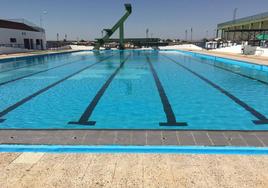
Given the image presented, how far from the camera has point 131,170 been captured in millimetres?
2459

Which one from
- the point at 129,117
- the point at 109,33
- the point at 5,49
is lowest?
the point at 129,117

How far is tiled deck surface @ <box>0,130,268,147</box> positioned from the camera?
315 cm

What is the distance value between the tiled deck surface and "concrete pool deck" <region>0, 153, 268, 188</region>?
1.28 feet

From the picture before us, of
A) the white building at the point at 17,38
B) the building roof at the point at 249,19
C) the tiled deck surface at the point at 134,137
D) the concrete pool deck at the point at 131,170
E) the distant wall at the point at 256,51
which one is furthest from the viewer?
the building roof at the point at 249,19

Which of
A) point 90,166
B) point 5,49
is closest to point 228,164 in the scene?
point 90,166

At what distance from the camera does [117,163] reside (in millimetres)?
2602

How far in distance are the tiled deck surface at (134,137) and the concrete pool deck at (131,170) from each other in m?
0.39

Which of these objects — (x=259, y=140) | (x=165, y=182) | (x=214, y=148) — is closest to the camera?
A: (x=165, y=182)

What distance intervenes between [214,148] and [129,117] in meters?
2.30

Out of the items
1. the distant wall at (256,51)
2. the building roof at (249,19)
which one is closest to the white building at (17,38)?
the distant wall at (256,51)

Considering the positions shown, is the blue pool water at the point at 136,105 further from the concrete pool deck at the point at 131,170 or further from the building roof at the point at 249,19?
the building roof at the point at 249,19

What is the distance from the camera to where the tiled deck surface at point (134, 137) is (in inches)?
124

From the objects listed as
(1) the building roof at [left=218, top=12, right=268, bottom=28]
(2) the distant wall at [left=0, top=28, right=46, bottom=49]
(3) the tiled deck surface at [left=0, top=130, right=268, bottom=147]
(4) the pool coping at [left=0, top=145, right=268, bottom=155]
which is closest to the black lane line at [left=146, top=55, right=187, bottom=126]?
(3) the tiled deck surface at [left=0, top=130, right=268, bottom=147]

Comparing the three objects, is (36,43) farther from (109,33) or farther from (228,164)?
(228,164)
